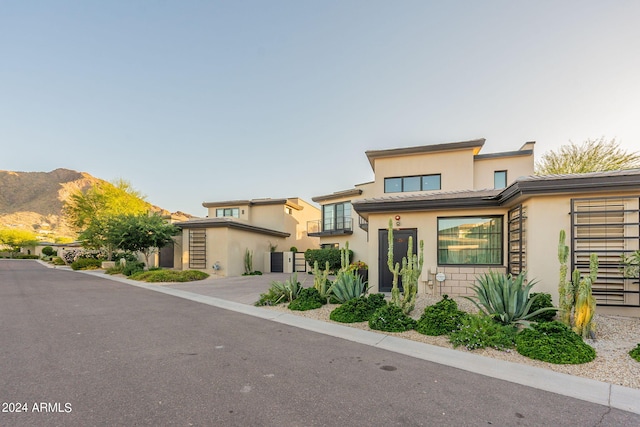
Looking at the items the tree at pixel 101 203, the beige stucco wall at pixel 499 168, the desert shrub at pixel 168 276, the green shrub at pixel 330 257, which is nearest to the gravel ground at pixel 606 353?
the beige stucco wall at pixel 499 168

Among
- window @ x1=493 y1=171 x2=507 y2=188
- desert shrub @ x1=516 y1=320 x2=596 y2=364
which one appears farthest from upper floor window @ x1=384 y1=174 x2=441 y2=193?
desert shrub @ x1=516 y1=320 x2=596 y2=364

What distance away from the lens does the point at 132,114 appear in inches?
794

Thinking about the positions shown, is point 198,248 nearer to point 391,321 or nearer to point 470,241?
point 391,321

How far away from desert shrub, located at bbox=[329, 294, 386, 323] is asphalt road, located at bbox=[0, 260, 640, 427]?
118 cm

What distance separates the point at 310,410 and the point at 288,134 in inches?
750

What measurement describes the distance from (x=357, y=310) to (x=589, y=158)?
21314 millimetres

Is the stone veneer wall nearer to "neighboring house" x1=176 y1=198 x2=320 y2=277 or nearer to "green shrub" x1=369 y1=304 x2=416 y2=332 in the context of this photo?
"green shrub" x1=369 y1=304 x2=416 y2=332

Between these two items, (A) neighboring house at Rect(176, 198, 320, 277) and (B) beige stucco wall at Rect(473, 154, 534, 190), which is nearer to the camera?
(B) beige stucco wall at Rect(473, 154, 534, 190)

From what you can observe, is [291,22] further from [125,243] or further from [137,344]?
[125,243]

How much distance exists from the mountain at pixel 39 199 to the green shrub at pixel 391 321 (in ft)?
249

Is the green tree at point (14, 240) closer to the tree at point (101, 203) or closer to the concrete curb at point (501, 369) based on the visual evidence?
the tree at point (101, 203)

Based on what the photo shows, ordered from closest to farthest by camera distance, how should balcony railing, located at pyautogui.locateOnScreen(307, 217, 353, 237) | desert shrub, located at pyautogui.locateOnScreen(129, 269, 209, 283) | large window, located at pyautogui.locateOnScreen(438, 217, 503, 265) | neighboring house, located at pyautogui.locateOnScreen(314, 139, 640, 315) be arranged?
1. neighboring house, located at pyautogui.locateOnScreen(314, 139, 640, 315)
2. large window, located at pyautogui.locateOnScreen(438, 217, 503, 265)
3. desert shrub, located at pyautogui.locateOnScreen(129, 269, 209, 283)
4. balcony railing, located at pyautogui.locateOnScreen(307, 217, 353, 237)

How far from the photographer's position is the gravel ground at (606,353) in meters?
3.99

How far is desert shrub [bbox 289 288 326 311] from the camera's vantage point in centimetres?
812
